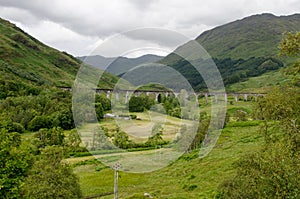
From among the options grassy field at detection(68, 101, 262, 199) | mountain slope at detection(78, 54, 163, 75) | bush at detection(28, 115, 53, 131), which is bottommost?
grassy field at detection(68, 101, 262, 199)

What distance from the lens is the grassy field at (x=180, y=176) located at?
1481 inches

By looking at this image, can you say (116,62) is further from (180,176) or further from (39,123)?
(39,123)

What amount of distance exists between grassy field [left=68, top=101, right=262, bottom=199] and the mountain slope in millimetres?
10596

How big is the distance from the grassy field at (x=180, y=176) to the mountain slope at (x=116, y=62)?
10.6m

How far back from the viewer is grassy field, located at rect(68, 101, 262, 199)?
123 feet

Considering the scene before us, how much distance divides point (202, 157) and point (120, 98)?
116ft

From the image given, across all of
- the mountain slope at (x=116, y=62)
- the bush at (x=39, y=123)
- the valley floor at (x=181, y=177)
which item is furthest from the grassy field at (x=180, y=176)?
the bush at (x=39, y=123)

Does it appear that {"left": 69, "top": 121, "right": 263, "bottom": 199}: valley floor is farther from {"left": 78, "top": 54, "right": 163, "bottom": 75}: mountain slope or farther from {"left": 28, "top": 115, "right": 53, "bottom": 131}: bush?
{"left": 28, "top": 115, "right": 53, "bottom": 131}: bush

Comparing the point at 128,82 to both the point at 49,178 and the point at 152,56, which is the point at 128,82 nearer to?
the point at 152,56

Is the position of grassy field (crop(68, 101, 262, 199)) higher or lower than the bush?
lower

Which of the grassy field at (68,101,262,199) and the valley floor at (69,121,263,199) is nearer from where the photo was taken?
the grassy field at (68,101,262,199)

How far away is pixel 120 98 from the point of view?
20906 mm

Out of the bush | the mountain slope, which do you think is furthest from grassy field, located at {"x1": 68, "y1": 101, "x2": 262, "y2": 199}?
the bush

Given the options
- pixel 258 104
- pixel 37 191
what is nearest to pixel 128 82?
pixel 258 104
